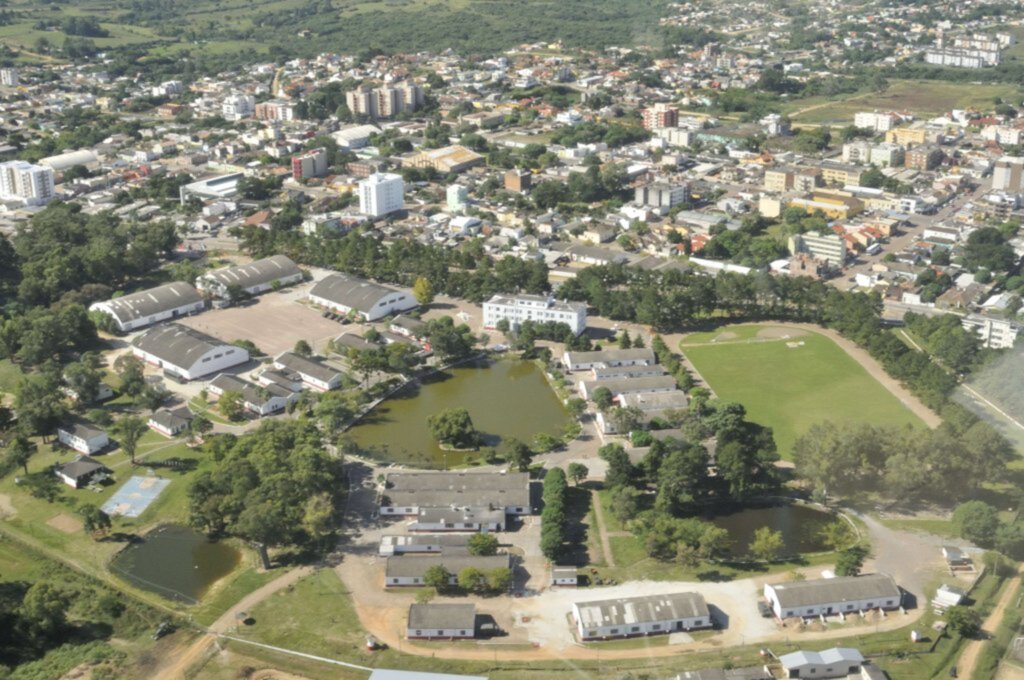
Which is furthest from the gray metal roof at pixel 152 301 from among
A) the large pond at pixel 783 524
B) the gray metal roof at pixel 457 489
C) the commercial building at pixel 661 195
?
the commercial building at pixel 661 195

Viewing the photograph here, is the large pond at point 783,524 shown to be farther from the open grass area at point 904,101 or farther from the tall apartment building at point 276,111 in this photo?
the tall apartment building at point 276,111

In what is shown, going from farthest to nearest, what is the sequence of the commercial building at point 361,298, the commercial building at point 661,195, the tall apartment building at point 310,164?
the tall apartment building at point 310,164
the commercial building at point 661,195
the commercial building at point 361,298

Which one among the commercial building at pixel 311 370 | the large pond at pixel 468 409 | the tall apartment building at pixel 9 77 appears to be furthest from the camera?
the tall apartment building at pixel 9 77

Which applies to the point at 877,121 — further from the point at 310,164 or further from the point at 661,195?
the point at 310,164

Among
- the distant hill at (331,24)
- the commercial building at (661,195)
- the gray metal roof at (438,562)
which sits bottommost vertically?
→ the gray metal roof at (438,562)

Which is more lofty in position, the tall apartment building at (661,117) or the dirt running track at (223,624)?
the tall apartment building at (661,117)

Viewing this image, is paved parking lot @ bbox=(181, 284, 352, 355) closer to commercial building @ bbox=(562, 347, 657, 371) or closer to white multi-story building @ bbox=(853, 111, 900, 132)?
commercial building @ bbox=(562, 347, 657, 371)

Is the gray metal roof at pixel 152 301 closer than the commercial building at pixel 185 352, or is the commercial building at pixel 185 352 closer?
the commercial building at pixel 185 352

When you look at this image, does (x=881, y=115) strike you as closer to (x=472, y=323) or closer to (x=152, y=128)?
(x=472, y=323)
